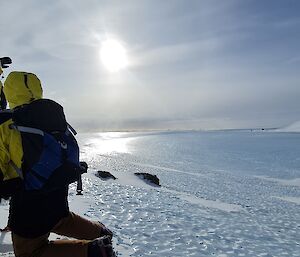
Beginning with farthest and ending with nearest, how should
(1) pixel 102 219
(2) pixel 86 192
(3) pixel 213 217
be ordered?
(2) pixel 86 192 → (3) pixel 213 217 → (1) pixel 102 219

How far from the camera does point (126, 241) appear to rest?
6375 mm

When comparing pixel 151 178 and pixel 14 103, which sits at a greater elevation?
pixel 14 103

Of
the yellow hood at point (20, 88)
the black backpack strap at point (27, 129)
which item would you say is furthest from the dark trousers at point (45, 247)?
the yellow hood at point (20, 88)

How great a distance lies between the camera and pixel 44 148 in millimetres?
2846

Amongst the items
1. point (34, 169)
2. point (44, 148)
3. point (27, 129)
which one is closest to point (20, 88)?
point (27, 129)

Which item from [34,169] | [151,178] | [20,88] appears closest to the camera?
[34,169]

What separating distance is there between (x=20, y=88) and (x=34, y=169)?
2.42 ft

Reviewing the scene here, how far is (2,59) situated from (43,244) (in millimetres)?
2989

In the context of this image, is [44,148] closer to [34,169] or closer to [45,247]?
[34,169]

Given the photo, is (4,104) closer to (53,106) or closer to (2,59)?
(2,59)

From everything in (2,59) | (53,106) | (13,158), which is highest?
(2,59)

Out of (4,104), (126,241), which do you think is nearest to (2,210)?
(126,241)

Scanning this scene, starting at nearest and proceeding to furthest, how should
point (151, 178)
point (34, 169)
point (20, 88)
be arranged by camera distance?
1. point (34, 169)
2. point (20, 88)
3. point (151, 178)

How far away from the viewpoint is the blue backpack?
2.83 meters
